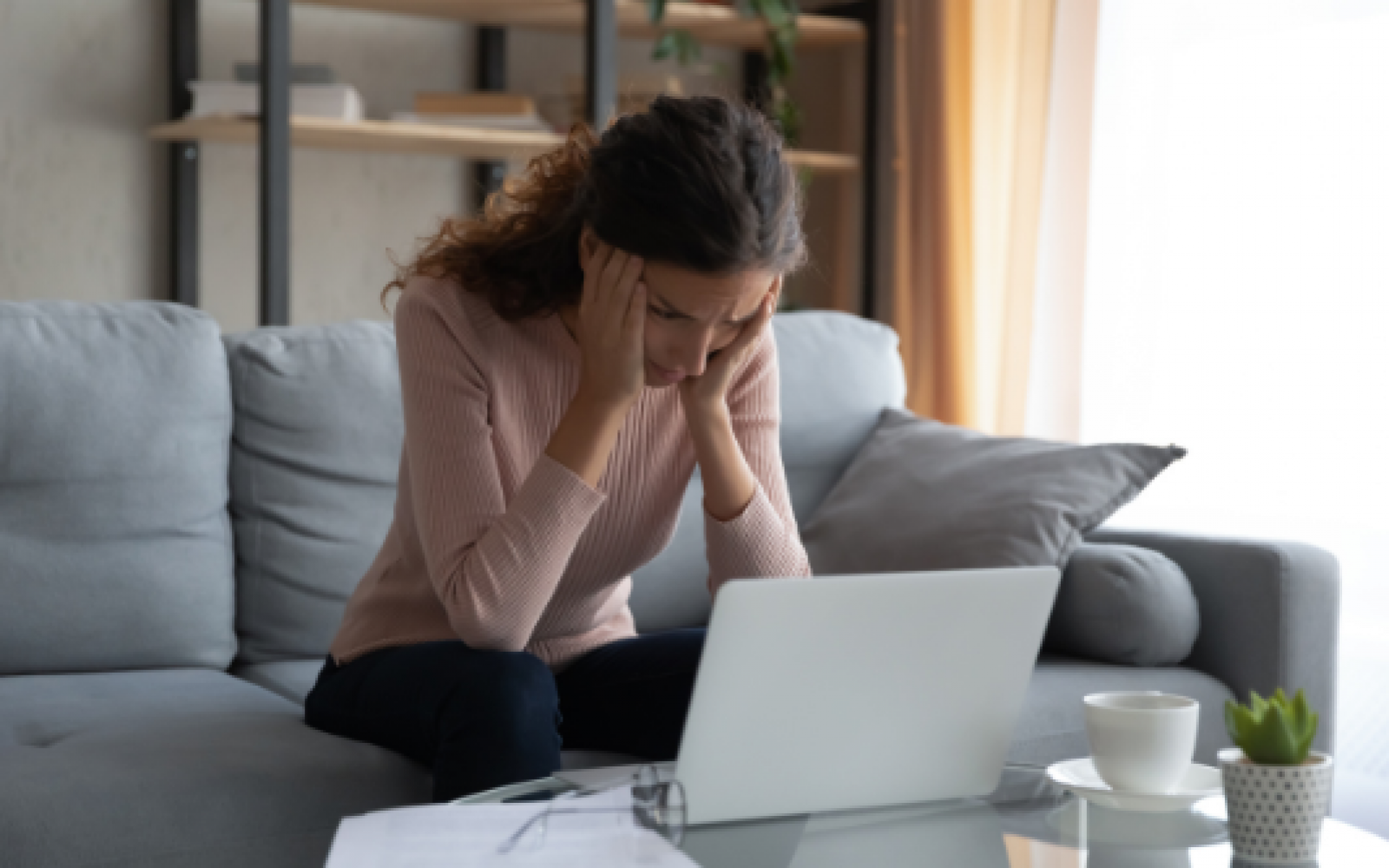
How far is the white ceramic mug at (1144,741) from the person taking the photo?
38.9 inches

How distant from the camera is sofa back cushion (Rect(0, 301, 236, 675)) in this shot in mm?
1658

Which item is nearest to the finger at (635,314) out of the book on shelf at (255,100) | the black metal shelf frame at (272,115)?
the black metal shelf frame at (272,115)

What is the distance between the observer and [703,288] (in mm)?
Answer: 1232

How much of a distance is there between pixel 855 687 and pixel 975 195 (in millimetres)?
2249

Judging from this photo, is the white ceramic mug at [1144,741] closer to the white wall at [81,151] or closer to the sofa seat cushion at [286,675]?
the sofa seat cushion at [286,675]

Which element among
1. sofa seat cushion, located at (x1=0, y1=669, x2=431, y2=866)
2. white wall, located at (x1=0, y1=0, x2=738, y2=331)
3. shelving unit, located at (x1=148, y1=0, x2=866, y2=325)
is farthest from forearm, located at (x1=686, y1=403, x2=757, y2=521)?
white wall, located at (x1=0, y1=0, x2=738, y2=331)

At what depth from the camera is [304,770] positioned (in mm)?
1290

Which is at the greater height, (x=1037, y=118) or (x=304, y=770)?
(x=1037, y=118)

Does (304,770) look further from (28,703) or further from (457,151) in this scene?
(457,151)

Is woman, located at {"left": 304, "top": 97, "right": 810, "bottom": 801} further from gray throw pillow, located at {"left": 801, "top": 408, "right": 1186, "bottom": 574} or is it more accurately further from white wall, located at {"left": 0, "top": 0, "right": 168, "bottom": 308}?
white wall, located at {"left": 0, "top": 0, "right": 168, "bottom": 308}

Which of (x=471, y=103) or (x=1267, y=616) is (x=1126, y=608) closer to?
(x=1267, y=616)

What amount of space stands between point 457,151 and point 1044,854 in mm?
2309

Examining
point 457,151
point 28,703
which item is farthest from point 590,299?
point 457,151

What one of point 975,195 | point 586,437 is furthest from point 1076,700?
point 975,195
